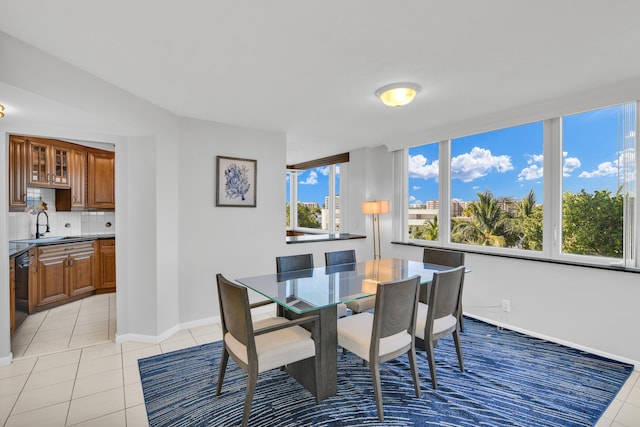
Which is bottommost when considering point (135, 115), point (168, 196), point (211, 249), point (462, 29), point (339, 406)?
point (339, 406)

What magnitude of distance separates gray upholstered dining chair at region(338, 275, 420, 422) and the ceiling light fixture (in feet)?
4.71

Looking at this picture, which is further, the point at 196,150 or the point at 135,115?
Result: the point at 196,150

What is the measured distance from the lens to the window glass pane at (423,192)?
4.39 metres

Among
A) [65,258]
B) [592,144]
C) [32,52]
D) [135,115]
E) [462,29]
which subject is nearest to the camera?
[462,29]

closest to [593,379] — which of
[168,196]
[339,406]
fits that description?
[339,406]

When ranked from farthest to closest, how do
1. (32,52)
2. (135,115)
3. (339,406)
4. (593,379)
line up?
(135,115) < (593,379) < (339,406) < (32,52)

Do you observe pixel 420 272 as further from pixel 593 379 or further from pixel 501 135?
pixel 501 135

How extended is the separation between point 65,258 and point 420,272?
4573mm

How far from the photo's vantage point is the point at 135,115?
279 cm

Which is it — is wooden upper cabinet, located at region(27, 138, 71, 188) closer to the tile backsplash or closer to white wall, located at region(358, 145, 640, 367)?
the tile backsplash

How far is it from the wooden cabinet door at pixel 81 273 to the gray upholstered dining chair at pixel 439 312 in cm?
461

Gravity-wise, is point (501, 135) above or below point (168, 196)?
above

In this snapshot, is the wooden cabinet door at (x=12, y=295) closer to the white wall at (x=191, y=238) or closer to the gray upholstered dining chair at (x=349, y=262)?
the white wall at (x=191, y=238)

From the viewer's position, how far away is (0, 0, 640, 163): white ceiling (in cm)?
163
